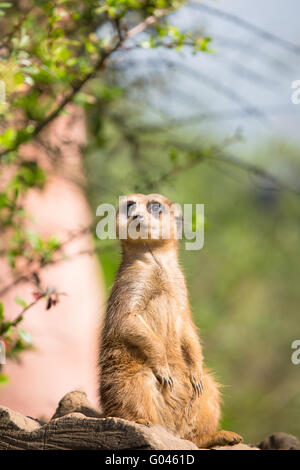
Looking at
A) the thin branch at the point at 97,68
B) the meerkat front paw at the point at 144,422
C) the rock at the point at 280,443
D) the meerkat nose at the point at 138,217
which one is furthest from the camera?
the thin branch at the point at 97,68

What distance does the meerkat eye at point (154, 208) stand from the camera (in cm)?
364

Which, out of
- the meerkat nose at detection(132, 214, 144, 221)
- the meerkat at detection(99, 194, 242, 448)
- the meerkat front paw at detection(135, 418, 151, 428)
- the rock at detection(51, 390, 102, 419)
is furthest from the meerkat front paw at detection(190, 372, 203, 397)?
the meerkat nose at detection(132, 214, 144, 221)

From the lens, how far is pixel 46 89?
5.02 meters

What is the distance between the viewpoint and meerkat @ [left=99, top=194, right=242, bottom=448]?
3.20m

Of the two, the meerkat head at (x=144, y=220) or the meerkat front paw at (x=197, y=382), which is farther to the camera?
the meerkat head at (x=144, y=220)

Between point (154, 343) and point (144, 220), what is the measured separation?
0.70 meters

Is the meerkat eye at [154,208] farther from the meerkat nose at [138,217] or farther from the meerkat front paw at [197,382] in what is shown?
the meerkat front paw at [197,382]

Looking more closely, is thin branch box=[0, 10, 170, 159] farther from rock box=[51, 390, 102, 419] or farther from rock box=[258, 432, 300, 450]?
rock box=[258, 432, 300, 450]

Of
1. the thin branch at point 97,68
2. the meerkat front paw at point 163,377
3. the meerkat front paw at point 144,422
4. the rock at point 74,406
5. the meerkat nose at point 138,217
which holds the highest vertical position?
the thin branch at point 97,68


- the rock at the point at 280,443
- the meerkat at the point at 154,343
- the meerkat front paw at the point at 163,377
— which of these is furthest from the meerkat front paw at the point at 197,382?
the rock at the point at 280,443

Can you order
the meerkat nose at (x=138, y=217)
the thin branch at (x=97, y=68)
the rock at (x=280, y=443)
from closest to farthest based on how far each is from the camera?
the meerkat nose at (x=138, y=217)
the rock at (x=280, y=443)
the thin branch at (x=97, y=68)

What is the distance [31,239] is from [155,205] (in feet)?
3.00

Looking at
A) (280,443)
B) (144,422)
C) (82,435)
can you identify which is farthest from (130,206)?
(280,443)
